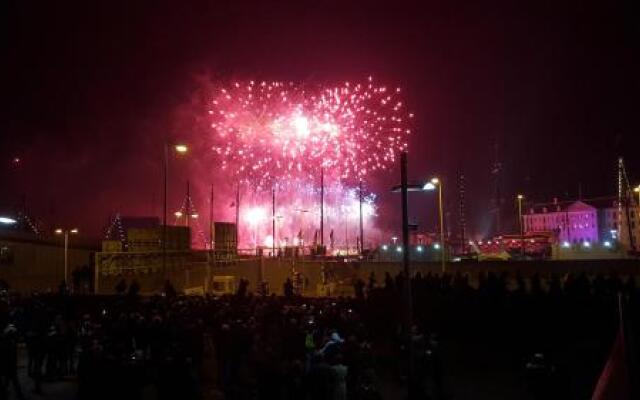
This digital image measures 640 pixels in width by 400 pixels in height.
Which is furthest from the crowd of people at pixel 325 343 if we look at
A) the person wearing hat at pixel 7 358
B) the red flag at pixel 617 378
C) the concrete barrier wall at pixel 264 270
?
the concrete barrier wall at pixel 264 270

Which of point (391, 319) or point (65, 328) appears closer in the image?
point (65, 328)

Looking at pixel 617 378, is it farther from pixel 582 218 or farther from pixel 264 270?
pixel 582 218

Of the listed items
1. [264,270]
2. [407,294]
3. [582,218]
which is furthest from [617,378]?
[582,218]

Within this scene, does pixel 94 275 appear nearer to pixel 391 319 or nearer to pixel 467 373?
pixel 391 319

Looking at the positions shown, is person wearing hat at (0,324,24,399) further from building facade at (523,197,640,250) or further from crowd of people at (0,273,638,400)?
building facade at (523,197,640,250)

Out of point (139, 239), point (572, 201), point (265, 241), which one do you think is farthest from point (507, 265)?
point (572, 201)

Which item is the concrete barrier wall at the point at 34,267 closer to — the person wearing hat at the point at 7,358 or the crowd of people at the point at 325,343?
the crowd of people at the point at 325,343
